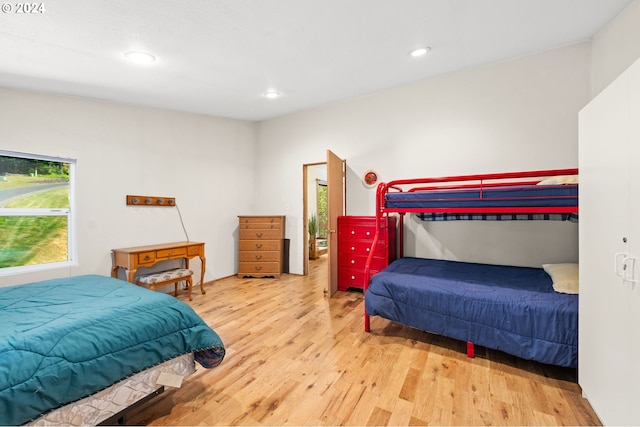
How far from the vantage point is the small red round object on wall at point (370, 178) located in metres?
3.91

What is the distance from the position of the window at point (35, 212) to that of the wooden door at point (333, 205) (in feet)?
9.62

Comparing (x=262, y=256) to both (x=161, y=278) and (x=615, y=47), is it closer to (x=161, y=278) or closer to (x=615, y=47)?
(x=161, y=278)

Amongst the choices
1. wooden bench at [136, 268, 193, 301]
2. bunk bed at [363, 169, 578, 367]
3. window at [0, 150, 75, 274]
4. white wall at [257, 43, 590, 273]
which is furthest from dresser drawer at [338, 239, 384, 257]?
window at [0, 150, 75, 274]

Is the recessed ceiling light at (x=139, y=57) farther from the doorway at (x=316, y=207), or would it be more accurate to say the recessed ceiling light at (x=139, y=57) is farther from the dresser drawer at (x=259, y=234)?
the doorway at (x=316, y=207)

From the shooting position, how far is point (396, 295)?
2402 mm

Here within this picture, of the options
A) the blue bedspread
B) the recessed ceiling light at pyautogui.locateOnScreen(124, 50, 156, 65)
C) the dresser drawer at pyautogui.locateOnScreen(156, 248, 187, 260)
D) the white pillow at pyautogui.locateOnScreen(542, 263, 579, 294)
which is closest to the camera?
the blue bedspread

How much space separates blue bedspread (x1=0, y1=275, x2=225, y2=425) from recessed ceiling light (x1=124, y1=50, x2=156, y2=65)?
1.98 metres

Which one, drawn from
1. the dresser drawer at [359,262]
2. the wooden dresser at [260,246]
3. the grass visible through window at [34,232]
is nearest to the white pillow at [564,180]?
the dresser drawer at [359,262]

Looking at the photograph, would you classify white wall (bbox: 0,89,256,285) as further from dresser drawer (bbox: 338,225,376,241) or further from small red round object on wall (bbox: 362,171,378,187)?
small red round object on wall (bbox: 362,171,378,187)

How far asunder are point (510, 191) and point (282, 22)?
89.1 inches

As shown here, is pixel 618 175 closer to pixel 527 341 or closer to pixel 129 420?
pixel 527 341

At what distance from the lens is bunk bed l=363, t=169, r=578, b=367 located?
1841 millimetres

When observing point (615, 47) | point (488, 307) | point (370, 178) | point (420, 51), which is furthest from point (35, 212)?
point (615, 47)

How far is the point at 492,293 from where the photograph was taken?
6.86 ft
